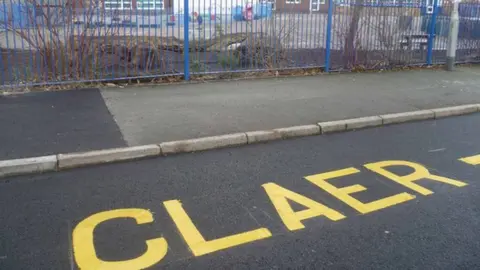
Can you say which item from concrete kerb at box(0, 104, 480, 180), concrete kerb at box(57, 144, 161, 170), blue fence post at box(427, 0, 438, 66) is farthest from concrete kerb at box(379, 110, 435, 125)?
blue fence post at box(427, 0, 438, 66)

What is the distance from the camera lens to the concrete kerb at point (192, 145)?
5.04 meters

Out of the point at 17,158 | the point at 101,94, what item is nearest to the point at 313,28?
the point at 101,94

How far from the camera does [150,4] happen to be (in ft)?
29.6

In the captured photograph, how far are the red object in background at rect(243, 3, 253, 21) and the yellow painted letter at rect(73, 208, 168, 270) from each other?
22.0ft

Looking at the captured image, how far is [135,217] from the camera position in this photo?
156 inches

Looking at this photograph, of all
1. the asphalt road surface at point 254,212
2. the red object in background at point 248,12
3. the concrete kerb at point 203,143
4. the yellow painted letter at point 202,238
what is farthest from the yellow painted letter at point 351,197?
the red object in background at point 248,12

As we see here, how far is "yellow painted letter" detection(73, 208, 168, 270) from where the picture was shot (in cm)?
326

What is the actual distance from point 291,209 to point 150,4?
20.6ft

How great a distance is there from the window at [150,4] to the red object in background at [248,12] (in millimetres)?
1849

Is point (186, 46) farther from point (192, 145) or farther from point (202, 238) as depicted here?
point (202, 238)

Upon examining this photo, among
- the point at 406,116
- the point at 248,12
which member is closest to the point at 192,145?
the point at 406,116

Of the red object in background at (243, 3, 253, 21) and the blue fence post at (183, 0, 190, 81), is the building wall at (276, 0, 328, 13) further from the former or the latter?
the blue fence post at (183, 0, 190, 81)

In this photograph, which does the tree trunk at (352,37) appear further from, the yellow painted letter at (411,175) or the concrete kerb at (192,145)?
the yellow painted letter at (411,175)

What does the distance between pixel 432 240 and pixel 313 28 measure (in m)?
7.86
